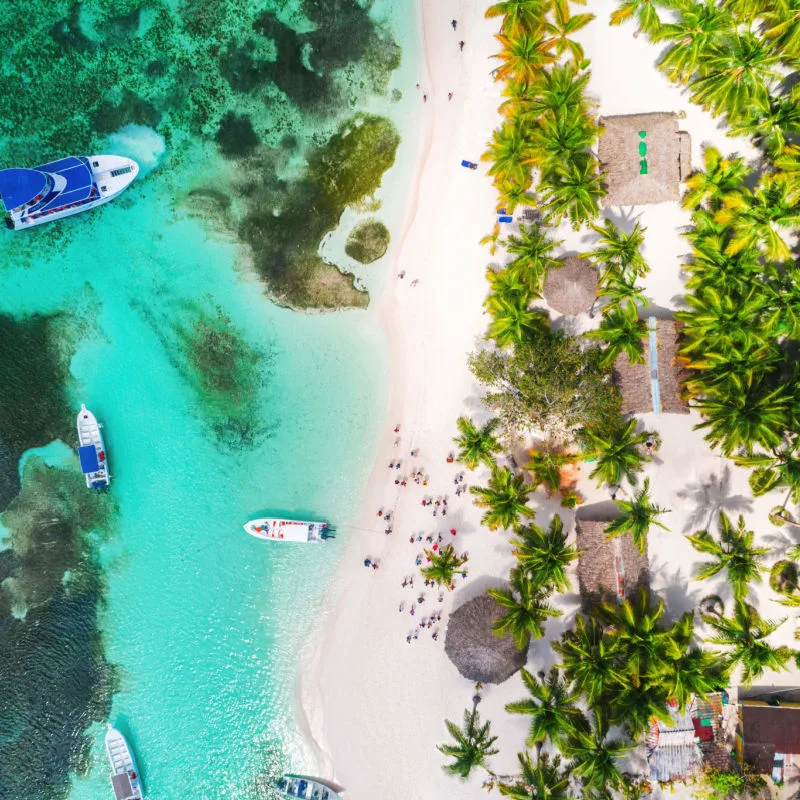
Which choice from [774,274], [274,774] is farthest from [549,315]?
[274,774]

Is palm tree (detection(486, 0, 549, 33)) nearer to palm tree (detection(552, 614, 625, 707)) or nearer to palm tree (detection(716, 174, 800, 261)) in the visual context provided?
palm tree (detection(716, 174, 800, 261))

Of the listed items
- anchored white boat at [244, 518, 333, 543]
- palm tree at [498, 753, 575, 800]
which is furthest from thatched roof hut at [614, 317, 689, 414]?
palm tree at [498, 753, 575, 800]

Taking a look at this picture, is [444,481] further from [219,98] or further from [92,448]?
[219,98]

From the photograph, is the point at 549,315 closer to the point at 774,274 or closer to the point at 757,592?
the point at 774,274

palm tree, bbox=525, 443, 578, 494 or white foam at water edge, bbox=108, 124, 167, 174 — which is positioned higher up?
white foam at water edge, bbox=108, 124, 167, 174

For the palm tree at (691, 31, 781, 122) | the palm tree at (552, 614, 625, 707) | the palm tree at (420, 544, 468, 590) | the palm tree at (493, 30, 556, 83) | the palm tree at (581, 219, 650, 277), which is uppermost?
the palm tree at (493, 30, 556, 83)
